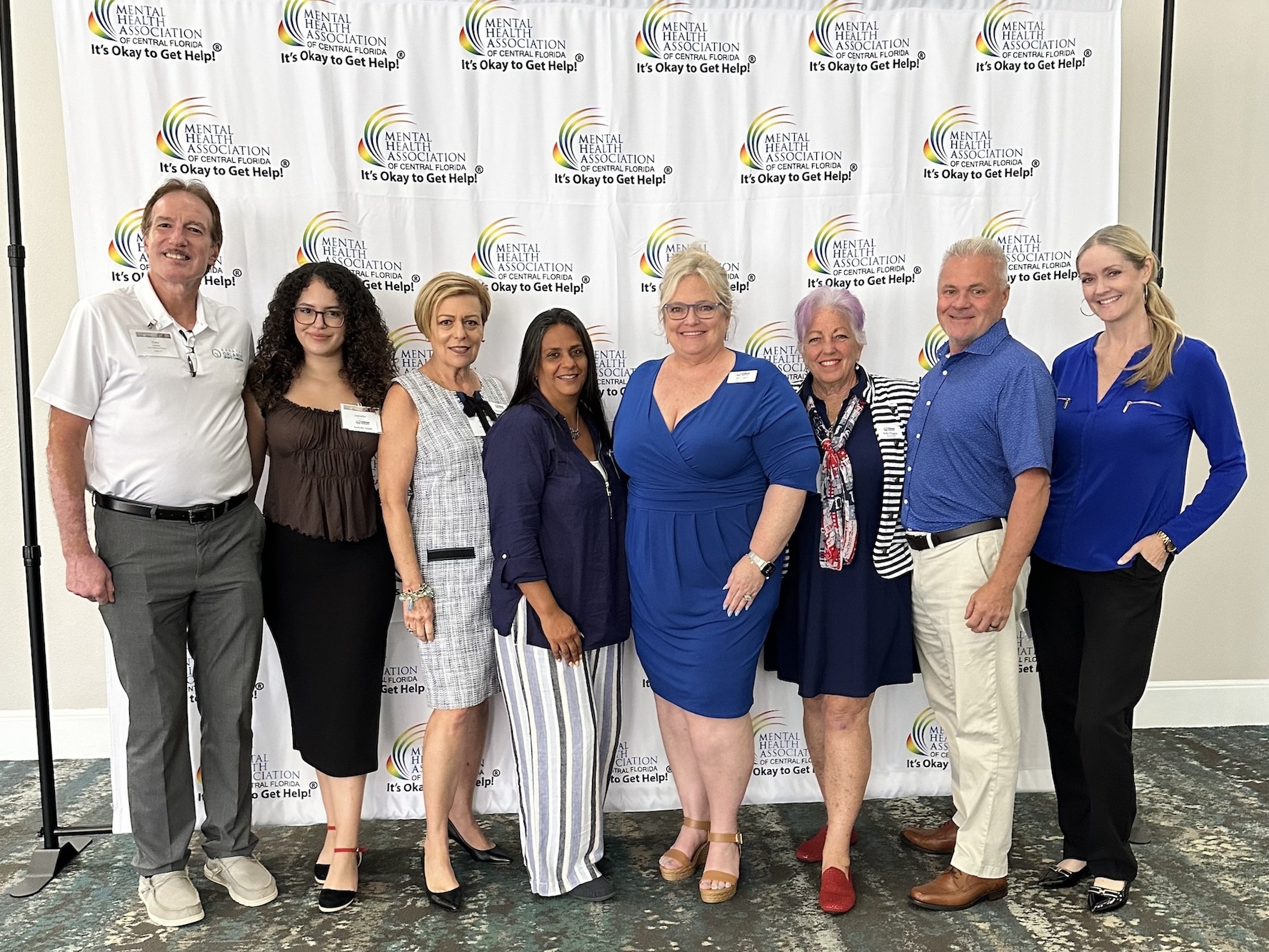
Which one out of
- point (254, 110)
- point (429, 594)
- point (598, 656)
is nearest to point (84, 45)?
point (254, 110)

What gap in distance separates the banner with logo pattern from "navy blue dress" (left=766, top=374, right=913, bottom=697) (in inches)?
27.9

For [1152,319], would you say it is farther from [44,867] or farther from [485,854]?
[44,867]

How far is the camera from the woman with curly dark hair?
102 inches

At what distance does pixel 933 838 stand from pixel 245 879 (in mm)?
2214

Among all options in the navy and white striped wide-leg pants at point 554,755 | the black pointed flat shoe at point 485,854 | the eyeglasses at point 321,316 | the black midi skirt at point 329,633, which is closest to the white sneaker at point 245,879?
the black midi skirt at point 329,633

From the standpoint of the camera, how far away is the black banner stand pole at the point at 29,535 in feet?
8.98

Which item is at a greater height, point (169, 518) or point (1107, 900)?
point (169, 518)

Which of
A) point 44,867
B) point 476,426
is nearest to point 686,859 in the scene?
point 476,426

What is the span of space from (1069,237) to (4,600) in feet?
14.6

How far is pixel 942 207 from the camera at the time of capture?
319cm

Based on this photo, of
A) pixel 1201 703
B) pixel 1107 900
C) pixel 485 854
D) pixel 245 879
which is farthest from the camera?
pixel 1201 703

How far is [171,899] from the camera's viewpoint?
255cm

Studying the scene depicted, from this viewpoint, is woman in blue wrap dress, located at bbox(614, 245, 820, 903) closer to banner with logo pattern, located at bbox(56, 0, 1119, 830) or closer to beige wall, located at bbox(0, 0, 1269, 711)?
banner with logo pattern, located at bbox(56, 0, 1119, 830)

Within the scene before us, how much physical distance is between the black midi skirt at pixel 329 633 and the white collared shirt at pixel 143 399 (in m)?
0.31
